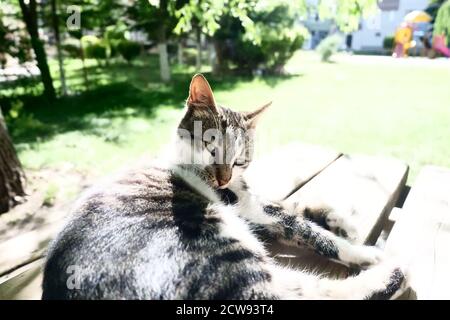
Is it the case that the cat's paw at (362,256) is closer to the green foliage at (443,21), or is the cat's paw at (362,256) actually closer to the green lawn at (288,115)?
the green foliage at (443,21)

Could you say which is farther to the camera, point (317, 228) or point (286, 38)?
point (286, 38)

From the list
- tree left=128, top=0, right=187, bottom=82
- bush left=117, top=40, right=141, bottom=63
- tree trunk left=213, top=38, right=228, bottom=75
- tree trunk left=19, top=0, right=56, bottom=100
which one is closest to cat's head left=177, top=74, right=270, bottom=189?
tree left=128, top=0, right=187, bottom=82

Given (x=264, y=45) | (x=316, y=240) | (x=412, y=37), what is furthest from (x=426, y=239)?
(x=264, y=45)

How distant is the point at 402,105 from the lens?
3445mm

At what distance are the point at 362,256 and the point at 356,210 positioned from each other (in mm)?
238

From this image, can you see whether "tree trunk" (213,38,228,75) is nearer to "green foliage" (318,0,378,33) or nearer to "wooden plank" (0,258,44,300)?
"green foliage" (318,0,378,33)

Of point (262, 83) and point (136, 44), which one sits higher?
point (136, 44)

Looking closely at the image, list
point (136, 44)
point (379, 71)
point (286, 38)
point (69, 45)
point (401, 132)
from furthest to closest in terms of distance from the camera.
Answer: point (136, 44) < point (286, 38) < point (69, 45) < point (401, 132) < point (379, 71)

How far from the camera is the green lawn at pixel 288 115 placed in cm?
281

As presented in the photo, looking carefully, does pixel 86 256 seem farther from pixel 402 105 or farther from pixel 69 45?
pixel 69 45

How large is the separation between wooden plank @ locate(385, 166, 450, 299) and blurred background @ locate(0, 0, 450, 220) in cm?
77

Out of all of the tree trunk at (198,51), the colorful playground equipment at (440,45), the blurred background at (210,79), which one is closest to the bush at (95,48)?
the blurred background at (210,79)
